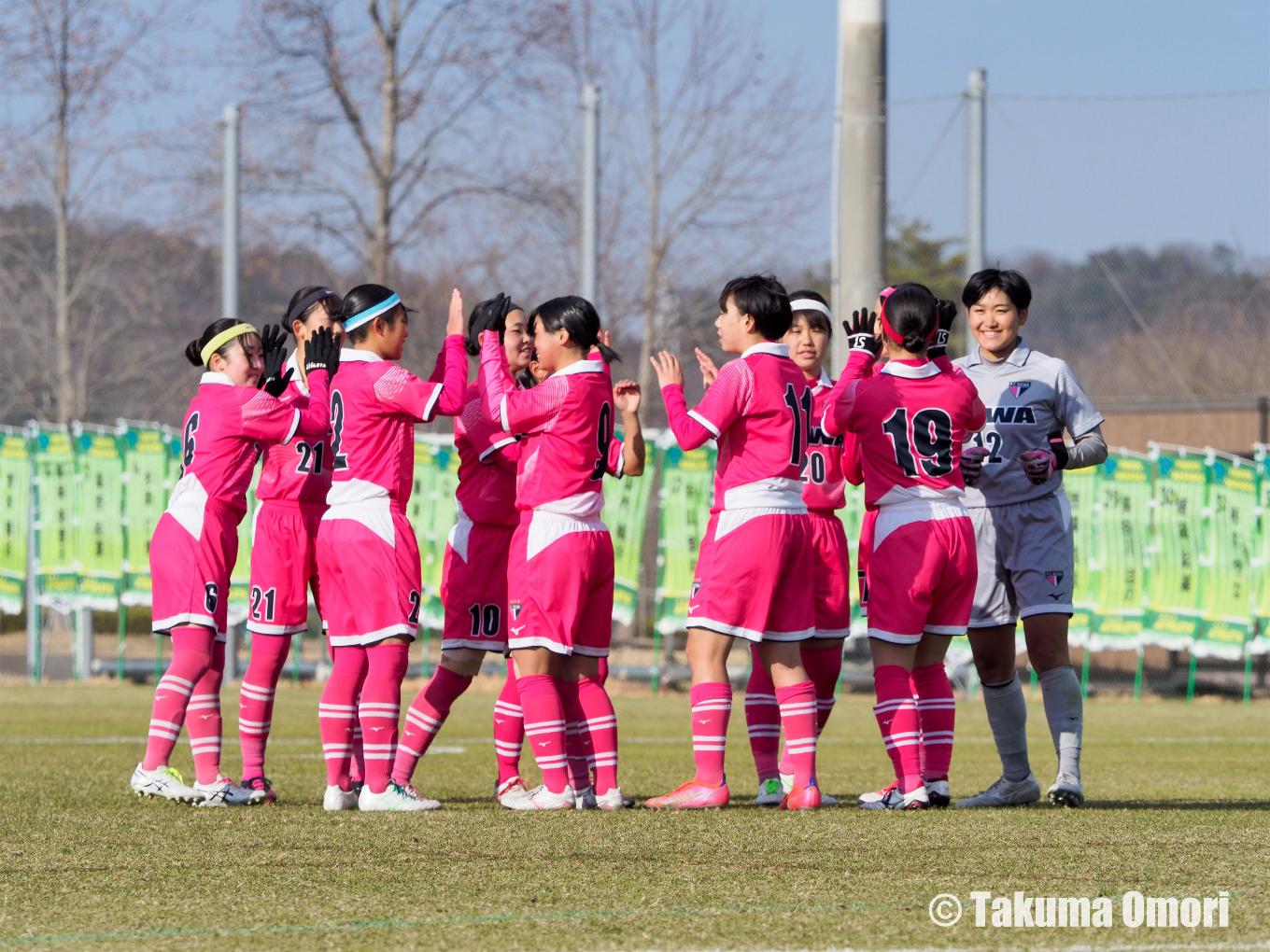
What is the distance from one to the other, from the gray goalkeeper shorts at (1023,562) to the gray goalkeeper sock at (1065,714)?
284mm

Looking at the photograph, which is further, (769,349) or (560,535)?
(769,349)

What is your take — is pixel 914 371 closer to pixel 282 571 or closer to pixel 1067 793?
pixel 1067 793

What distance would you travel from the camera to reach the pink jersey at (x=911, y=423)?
5684 mm

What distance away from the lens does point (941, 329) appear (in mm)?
5848

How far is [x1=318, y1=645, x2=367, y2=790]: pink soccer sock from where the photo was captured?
5.70 meters

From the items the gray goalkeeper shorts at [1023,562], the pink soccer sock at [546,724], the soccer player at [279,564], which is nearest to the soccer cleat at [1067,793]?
the gray goalkeeper shorts at [1023,562]

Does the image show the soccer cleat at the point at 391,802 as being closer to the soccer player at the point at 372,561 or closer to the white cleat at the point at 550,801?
the soccer player at the point at 372,561

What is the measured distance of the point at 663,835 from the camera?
4879 millimetres

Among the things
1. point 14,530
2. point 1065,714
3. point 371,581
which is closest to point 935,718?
point 1065,714

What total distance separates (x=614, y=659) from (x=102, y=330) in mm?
8953

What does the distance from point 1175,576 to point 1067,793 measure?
8.45m

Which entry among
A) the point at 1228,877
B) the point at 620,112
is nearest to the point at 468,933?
the point at 1228,877

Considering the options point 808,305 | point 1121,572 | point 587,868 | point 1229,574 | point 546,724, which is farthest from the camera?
point 1121,572

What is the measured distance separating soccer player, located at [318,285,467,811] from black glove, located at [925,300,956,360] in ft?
5.98
